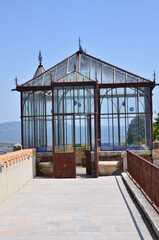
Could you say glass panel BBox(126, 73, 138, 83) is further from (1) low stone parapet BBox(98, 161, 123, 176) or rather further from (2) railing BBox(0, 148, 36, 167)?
(2) railing BBox(0, 148, 36, 167)

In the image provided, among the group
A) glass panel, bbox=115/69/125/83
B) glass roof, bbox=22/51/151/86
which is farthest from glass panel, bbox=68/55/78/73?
glass panel, bbox=115/69/125/83

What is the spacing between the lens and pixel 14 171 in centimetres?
1448

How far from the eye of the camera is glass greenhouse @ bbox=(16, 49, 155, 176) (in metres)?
18.9

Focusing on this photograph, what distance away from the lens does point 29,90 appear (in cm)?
2102

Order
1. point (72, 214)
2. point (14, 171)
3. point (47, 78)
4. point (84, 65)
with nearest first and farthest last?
1. point (72, 214)
2. point (14, 171)
3. point (47, 78)
4. point (84, 65)

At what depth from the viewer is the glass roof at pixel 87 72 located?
827 inches

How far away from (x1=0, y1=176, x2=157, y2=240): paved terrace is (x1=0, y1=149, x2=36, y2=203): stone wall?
0.90 feet

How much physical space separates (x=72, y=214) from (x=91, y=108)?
9.19m

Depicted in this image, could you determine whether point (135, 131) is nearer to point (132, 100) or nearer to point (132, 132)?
point (132, 132)

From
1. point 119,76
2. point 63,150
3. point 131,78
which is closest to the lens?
point 63,150

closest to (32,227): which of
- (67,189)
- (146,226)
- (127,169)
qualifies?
(146,226)

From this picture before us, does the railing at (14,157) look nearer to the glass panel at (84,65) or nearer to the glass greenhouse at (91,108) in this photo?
the glass greenhouse at (91,108)

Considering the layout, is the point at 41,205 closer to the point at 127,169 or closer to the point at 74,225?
the point at 74,225

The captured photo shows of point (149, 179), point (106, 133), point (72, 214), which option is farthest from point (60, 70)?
point (72, 214)
